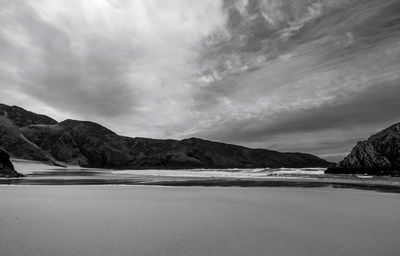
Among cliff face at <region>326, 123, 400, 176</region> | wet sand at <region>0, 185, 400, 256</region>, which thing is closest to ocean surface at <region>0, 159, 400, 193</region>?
cliff face at <region>326, 123, 400, 176</region>

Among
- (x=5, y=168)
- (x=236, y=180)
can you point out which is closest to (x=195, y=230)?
(x=236, y=180)

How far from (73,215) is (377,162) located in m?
51.7

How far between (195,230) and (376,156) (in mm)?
51773

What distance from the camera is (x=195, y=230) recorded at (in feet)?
26.7

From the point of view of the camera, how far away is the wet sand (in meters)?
6.24

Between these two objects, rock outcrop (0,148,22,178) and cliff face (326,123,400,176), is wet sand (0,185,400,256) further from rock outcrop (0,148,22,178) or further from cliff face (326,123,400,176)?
cliff face (326,123,400,176)

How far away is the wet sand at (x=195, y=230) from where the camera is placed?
20.5ft

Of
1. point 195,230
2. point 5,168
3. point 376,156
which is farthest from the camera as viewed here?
point 376,156

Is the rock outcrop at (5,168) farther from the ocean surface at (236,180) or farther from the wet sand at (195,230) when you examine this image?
the wet sand at (195,230)

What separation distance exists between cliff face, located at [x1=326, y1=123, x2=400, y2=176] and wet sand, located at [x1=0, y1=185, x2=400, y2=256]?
4154cm

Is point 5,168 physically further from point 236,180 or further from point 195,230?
point 195,230

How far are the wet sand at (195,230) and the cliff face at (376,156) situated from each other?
136 ft

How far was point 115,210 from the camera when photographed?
37.3ft

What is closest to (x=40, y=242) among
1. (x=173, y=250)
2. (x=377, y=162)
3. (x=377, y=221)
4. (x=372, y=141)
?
(x=173, y=250)
